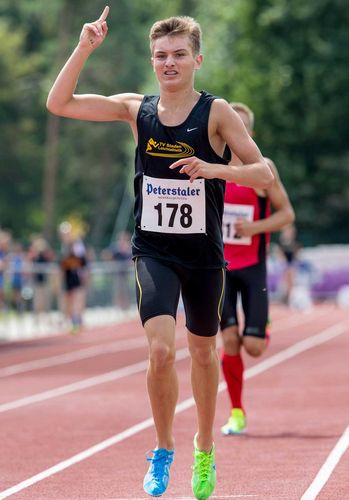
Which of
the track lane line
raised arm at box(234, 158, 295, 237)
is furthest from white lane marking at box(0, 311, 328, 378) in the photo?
raised arm at box(234, 158, 295, 237)

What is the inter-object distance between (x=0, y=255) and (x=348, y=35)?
1105 inches

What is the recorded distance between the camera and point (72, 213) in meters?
68.8

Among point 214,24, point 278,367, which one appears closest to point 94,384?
point 278,367

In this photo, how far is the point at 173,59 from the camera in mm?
6492

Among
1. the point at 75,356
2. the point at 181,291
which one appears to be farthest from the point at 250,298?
the point at 75,356

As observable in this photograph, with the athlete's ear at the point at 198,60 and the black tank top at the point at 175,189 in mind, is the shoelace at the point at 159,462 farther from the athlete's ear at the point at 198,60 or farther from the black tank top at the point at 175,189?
the athlete's ear at the point at 198,60

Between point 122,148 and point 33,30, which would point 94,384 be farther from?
point 33,30

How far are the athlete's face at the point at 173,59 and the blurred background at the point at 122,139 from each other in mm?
16186

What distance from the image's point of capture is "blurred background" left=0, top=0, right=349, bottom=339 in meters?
26.7

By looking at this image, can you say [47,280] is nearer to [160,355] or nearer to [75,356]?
[75,356]

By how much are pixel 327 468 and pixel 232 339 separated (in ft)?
6.90

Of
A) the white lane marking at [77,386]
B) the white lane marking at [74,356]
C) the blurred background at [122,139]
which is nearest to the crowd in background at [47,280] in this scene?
the blurred background at [122,139]

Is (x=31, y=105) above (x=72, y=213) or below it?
above

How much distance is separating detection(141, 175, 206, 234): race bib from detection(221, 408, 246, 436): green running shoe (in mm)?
3297
